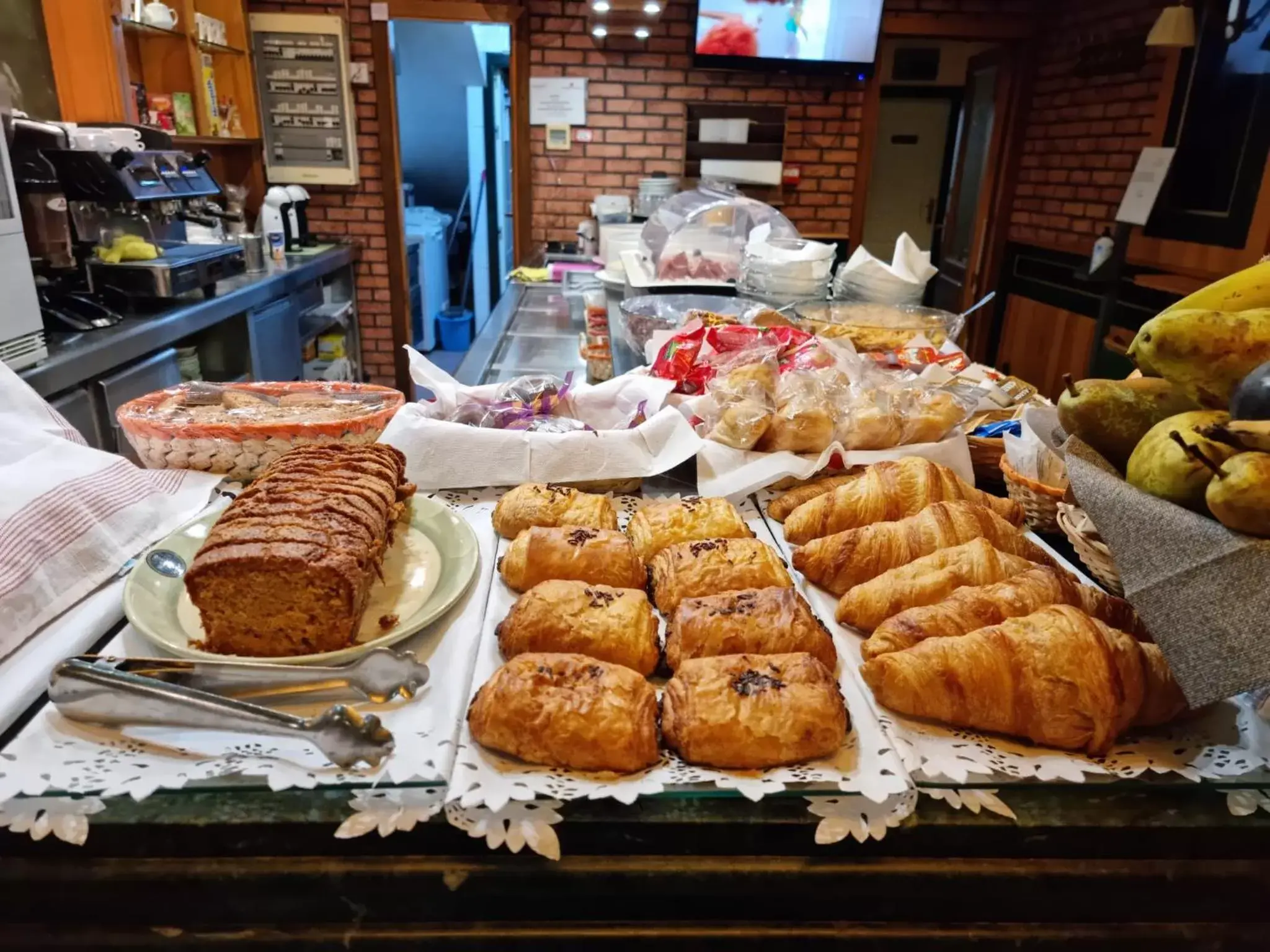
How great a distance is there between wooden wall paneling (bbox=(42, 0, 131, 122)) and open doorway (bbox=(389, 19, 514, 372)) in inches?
125

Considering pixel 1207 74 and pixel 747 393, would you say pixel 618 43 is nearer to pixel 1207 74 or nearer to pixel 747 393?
pixel 1207 74

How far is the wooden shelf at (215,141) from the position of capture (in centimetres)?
482

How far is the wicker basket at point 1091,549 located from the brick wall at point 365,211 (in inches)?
222

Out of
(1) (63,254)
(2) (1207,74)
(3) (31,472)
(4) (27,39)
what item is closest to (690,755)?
(3) (31,472)

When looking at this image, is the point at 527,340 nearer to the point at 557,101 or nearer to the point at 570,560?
the point at 570,560

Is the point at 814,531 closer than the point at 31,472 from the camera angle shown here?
No

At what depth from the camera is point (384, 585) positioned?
1.18 m

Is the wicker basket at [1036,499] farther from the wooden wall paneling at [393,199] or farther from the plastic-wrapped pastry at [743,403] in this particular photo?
the wooden wall paneling at [393,199]

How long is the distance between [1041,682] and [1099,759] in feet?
0.35

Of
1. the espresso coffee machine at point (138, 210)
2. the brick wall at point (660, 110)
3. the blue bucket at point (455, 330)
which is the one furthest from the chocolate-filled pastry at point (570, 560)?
the blue bucket at point (455, 330)

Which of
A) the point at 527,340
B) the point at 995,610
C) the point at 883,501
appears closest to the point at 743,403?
the point at 883,501

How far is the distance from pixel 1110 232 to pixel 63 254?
552 cm

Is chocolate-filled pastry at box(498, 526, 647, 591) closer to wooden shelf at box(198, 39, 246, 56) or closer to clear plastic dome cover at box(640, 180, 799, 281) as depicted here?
clear plastic dome cover at box(640, 180, 799, 281)

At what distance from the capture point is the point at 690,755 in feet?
2.85
